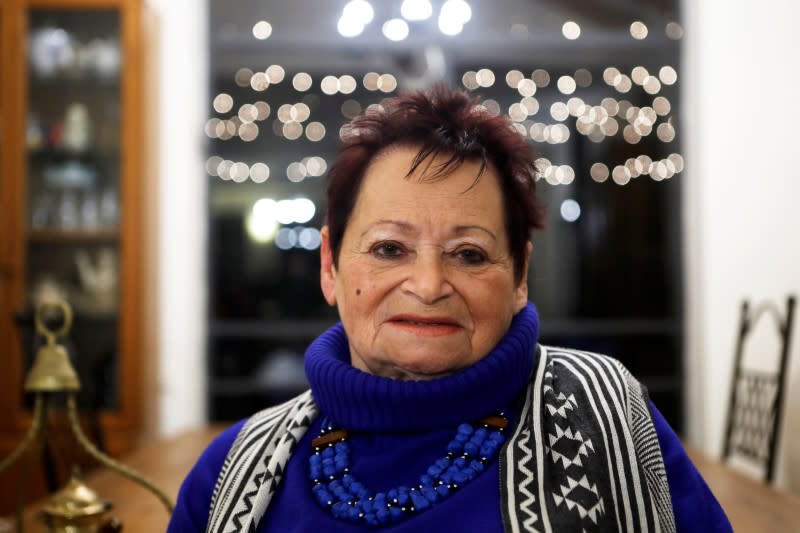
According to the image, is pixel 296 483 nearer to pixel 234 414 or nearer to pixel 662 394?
pixel 234 414

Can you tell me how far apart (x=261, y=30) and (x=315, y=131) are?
57cm

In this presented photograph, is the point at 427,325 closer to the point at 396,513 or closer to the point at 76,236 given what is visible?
the point at 396,513

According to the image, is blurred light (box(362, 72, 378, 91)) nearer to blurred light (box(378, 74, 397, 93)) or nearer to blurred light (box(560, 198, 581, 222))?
blurred light (box(378, 74, 397, 93))

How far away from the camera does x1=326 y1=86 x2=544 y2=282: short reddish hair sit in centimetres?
97

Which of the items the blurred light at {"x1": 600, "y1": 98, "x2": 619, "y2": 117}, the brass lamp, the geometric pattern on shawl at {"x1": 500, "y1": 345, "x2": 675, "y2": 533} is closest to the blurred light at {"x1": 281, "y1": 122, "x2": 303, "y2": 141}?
the blurred light at {"x1": 600, "y1": 98, "x2": 619, "y2": 117}

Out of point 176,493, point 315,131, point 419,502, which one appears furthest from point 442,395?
point 315,131

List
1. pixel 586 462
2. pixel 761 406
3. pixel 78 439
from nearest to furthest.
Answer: pixel 586 462 → pixel 78 439 → pixel 761 406

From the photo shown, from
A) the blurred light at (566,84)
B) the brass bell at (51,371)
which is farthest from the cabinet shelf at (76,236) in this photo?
the brass bell at (51,371)

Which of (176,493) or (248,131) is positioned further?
(248,131)

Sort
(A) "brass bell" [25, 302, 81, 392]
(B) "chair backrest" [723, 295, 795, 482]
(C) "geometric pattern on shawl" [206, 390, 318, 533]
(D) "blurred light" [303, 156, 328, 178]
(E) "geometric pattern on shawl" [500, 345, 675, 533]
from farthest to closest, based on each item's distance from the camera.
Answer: (D) "blurred light" [303, 156, 328, 178], (B) "chair backrest" [723, 295, 795, 482], (A) "brass bell" [25, 302, 81, 392], (C) "geometric pattern on shawl" [206, 390, 318, 533], (E) "geometric pattern on shawl" [500, 345, 675, 533]

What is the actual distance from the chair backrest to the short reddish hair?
161cm

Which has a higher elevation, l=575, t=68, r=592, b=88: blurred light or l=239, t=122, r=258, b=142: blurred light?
l=575, t=68, r=592, b=88: blurred light

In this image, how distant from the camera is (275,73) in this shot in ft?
13.5

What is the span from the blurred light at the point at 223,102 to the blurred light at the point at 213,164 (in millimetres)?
240
